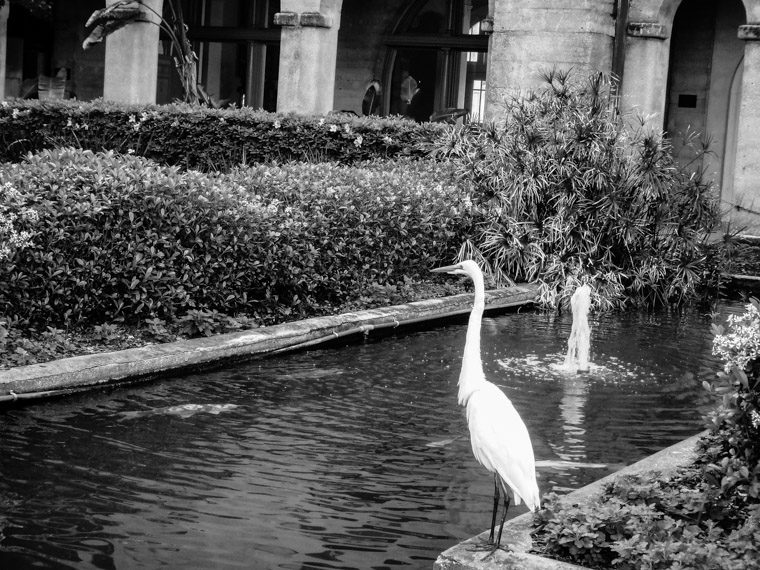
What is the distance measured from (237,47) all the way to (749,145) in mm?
11099

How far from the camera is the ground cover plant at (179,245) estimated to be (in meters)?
7.23

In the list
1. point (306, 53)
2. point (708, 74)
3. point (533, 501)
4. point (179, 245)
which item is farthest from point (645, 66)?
point (533, 501)

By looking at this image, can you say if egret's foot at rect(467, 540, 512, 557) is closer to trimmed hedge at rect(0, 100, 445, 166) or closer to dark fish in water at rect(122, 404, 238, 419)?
dark fish in water at rect(122, 404, 238, 419)

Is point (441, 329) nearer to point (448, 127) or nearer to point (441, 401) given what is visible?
point (441, 401)

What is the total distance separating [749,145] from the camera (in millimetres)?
13812

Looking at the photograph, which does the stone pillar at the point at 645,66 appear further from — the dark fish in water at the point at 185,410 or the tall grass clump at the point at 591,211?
the dark fish in water at the point at 185,410

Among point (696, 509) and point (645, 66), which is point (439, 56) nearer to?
point (645, 66)

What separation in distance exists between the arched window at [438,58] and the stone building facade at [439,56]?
2cm

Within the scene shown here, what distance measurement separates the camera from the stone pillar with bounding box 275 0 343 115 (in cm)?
1595

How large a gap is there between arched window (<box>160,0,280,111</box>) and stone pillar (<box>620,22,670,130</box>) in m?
7.60

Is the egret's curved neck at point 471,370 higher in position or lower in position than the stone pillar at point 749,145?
lower

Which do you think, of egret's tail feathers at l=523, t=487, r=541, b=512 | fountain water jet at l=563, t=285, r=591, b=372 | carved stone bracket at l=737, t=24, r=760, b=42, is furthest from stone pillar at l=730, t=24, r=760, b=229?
egret's tail feathers at l=523, t=487, r=541, b=512

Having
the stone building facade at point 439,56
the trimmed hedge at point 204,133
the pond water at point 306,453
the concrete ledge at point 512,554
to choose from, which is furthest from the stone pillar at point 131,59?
the concrete ledge at point 512,554

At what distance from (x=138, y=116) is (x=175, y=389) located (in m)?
8.72
